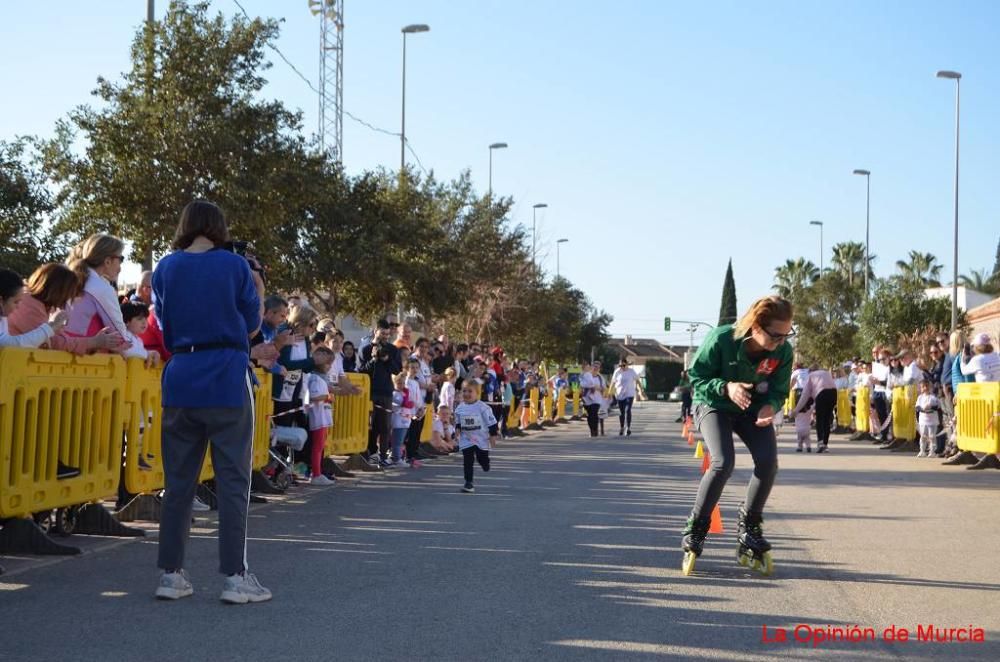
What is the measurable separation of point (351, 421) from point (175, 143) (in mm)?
8699

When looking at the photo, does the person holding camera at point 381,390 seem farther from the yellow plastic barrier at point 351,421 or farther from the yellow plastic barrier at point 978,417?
the yellow plastic barrier at point 978,417

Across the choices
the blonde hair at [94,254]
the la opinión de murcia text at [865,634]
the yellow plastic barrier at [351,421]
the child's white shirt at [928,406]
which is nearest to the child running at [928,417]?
the child's white shirt at [928,406]

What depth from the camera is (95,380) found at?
8.99 m

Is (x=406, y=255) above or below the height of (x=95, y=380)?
above

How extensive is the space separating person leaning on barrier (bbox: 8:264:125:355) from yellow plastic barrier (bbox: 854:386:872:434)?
23.1m

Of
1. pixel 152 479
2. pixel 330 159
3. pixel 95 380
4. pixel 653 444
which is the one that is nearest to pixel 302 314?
→ pixel 152 479

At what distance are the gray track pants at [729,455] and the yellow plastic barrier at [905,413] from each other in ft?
57.3

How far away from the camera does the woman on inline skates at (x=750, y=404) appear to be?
7.78 m

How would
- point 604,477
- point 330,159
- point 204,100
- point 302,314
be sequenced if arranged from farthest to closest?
point 330,159, point 204,100, point 604,477, point 302,314

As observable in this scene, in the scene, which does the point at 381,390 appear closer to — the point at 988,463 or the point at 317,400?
the point at 317,400

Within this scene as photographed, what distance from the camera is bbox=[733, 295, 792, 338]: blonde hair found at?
7734mm

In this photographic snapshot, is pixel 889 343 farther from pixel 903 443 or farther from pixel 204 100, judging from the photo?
pixel 204 100

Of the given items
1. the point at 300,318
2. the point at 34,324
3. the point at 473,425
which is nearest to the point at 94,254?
the point at 34,324

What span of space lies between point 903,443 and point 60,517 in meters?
19.5
